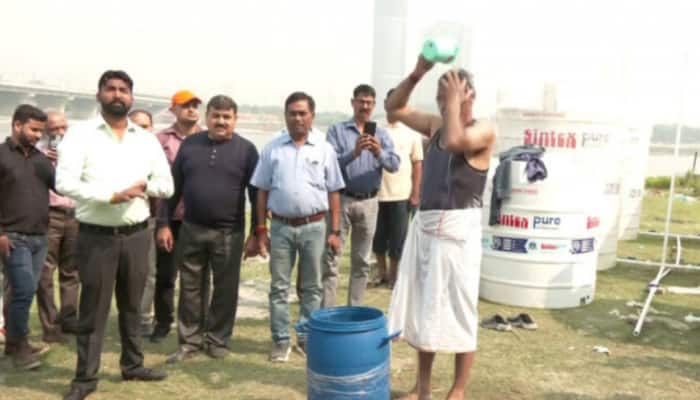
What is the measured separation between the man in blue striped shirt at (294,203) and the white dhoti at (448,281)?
3.98 ft

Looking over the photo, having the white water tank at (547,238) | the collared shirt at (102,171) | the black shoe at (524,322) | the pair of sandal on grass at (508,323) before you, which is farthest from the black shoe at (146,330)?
the white water tank at (547,238)

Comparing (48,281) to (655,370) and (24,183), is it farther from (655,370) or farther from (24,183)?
(655,370)

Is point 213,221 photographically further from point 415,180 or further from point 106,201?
point 415,180

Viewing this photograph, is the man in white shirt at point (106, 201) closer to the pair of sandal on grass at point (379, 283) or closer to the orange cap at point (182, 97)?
the orange cap at point (182, 97)

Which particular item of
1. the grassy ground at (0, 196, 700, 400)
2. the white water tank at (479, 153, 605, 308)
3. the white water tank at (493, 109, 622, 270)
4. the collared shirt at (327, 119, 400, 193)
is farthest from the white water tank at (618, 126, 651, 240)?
the collared shirt at (327, 119, 400, 193)

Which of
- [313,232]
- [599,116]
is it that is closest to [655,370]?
[313,232]

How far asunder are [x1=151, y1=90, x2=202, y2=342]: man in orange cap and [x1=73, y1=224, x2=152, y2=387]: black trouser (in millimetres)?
1015

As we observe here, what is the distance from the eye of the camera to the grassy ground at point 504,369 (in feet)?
13.9

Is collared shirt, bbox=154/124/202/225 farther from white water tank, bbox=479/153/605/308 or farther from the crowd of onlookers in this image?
white water tank, bbox=479/153/605/308

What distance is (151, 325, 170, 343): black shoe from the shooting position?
5261 millimetres

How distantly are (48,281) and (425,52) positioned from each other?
11.9 feet

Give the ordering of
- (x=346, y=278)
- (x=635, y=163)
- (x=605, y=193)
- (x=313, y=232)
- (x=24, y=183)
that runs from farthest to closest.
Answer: (x=635, y=163) → (x=605, y=193) → (x=346, y=278) → (x=313, y=232) → (x=24, y=183)

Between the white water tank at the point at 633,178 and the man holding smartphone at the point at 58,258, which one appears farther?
the white water tank at the point at 633,178

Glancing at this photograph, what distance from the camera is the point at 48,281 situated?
503 cm
